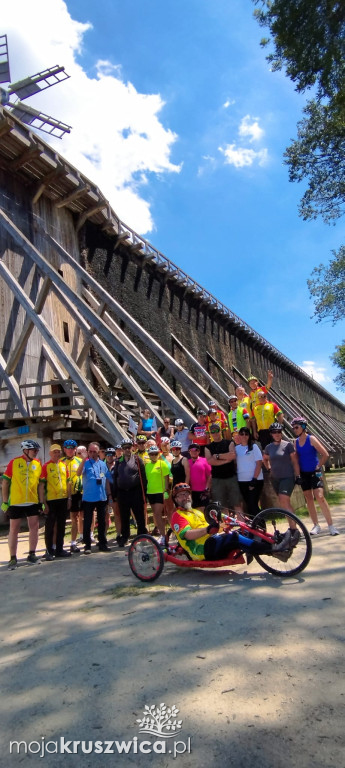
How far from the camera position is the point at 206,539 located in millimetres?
4570

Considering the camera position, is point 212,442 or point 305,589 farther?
point 212,442

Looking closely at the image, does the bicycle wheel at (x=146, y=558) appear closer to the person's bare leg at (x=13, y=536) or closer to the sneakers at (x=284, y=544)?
the sneakers at (x=284, y=544)

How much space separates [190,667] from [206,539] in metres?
1.84

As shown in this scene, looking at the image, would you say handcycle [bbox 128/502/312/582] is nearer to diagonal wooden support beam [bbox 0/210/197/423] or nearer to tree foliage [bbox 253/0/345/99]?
diagonal wooden support beam [bbox 0/210/197/423]

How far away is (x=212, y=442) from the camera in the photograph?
251 inches

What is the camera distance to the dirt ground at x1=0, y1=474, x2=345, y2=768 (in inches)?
81.5

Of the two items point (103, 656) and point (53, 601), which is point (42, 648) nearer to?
point (103, 656)

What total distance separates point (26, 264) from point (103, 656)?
1181 centimetres

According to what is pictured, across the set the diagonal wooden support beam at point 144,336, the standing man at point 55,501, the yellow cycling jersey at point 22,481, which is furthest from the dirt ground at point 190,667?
the diagonal wooden support beam at point 144,336

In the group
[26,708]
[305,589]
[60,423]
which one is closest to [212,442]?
[305,589]

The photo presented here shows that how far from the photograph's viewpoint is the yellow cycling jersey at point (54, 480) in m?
6.42

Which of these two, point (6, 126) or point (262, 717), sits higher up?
point (6, 126)

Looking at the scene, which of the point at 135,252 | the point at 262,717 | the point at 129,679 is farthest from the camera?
the point at 135,252

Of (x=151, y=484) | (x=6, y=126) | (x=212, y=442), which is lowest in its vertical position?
(x=151, y=484)
